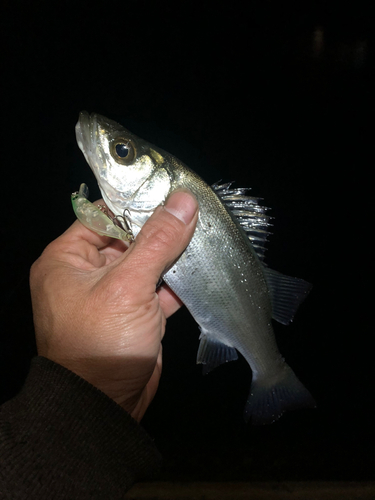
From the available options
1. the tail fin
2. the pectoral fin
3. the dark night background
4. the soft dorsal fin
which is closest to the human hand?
the soft dorsal fin

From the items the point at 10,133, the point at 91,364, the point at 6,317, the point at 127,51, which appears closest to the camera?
the point at 91,364

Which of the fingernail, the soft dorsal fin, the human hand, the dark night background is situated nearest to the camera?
the human hand

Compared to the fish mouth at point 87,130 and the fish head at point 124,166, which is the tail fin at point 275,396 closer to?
the fish head at point 124,166

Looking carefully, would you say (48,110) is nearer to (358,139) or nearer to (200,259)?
(200,259)

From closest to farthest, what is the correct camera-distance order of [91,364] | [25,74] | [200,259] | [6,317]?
[91,364] → [200,259] → [6,317] → [25,74]

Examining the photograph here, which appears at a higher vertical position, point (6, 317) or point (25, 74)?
point (25, 74)

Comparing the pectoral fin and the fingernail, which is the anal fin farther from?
the fingernail

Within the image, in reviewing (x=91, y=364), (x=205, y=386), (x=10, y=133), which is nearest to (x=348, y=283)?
(x=205, y=386)

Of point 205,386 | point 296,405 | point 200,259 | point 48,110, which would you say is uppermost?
point 48,110
